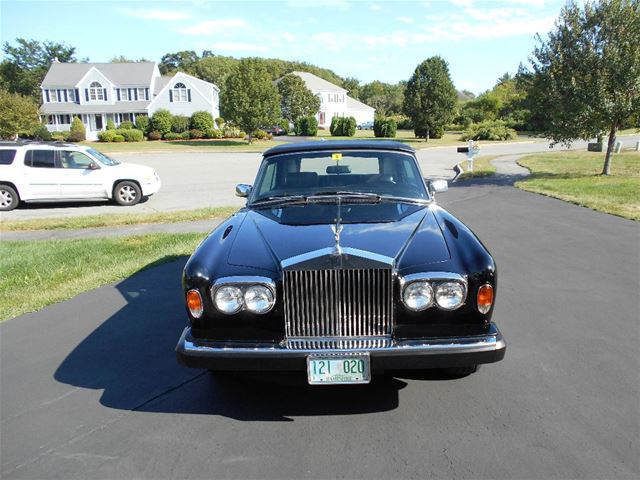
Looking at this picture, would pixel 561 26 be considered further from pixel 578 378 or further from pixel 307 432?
pixel 307 432

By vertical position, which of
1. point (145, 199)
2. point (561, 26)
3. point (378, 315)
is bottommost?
point (145, 199)

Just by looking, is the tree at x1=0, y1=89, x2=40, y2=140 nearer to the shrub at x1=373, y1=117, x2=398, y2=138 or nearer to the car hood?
the shrub at x1=373, y1=117, x2=398, y2=138

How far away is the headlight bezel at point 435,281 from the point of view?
312 centimetres

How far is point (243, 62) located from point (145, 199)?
97.4ft

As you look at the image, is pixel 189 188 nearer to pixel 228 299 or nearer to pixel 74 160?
pixel 74 160

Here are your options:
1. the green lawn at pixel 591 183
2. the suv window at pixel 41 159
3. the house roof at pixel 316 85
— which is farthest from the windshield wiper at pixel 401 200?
the house roof at pixel 316 85

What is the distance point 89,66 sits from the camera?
56.2 metres

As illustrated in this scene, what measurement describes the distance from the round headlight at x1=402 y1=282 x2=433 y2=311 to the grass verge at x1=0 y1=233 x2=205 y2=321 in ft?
14.9

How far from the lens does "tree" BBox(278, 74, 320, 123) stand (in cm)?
6153

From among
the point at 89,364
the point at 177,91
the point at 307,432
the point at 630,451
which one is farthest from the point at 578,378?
the point at 177,91

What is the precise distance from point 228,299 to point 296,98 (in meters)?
61.3

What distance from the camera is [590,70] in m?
14.4

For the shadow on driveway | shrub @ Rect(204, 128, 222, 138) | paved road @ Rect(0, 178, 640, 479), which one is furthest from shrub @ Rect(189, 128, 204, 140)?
the shadow on driveway

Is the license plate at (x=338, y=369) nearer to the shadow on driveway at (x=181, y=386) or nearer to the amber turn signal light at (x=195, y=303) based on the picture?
the shadow on driveway at (x=181, y=386)
